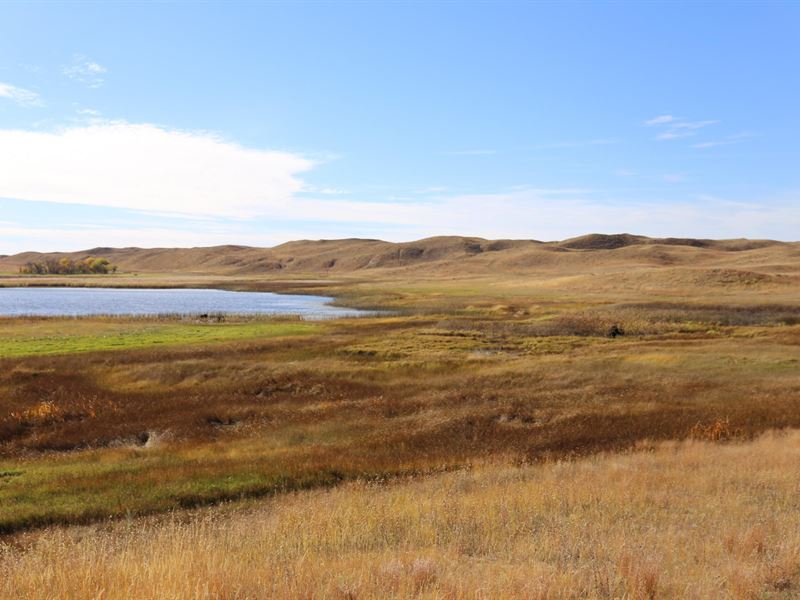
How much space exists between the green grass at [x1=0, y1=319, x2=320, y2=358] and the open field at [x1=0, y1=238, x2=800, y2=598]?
2.15 feet

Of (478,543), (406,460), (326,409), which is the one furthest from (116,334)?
(478,543)

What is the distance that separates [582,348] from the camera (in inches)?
1780

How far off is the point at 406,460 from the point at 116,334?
43037 mm

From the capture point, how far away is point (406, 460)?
19.2 metres

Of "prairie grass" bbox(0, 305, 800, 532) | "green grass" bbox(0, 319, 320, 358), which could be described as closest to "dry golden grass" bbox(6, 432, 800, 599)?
"prairie grass" bbox(0, 305, 800, 532)

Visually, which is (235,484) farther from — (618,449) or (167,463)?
(618,449)

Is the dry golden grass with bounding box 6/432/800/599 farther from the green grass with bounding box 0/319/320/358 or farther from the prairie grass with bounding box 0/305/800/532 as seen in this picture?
the green grass with bounding box 0/319/320/358

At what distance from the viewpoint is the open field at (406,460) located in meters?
8.21

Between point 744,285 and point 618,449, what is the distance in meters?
99.2

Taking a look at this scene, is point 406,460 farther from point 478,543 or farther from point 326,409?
point 478,543

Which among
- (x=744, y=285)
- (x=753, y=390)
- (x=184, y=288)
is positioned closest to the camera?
(x=753, y=390)

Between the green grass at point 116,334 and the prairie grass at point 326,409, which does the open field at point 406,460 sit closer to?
the prairie grass at point 326,409

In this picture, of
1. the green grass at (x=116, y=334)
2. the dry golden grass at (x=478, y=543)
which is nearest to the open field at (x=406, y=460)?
the dry golden grass at (x=478, y=543)

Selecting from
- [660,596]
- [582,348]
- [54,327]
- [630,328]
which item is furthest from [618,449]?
[54,327]
